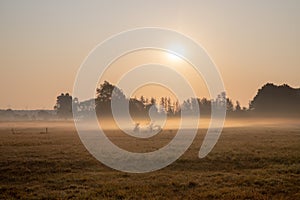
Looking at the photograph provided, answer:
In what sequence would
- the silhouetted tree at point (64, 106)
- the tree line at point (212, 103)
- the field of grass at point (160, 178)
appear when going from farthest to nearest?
the silhouetted tree at point (64, 106) < the tree line at point (212, 103) < the field of grass at point (160, 178)

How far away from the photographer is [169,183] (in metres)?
22.0

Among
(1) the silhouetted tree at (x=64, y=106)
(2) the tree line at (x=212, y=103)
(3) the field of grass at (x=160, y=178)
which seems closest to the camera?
(3) the field of grass at (x=160, y=178)

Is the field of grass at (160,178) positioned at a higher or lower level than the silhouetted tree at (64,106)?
lower

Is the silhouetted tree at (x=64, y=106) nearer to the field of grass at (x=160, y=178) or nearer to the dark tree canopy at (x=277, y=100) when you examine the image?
the dark tree canopy at (x=277, y=100)

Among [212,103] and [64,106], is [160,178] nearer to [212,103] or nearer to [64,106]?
[212,103]

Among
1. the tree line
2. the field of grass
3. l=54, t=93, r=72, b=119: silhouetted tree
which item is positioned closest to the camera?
the field of grass

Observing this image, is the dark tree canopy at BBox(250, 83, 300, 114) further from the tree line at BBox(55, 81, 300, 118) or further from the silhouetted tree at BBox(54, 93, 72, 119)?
the silhouetted tree at BBox(54, 93, 72, 119)

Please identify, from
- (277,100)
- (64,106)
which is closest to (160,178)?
(277,100)

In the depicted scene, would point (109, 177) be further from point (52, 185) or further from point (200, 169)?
point (200, 169)

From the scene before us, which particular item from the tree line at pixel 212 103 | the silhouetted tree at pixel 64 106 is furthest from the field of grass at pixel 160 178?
the silhouetted tree at pixel 64 106

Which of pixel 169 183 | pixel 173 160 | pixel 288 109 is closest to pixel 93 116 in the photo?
pixel 288 109

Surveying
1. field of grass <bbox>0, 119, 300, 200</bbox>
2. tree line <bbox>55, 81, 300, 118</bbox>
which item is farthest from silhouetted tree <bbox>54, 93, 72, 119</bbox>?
field of grass <bbox>0, 119, 300, 200</bbox>

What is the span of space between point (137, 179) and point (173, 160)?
7.09 metres

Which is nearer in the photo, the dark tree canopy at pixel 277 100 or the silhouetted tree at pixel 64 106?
the dark tree canopy at pixel 277 100
